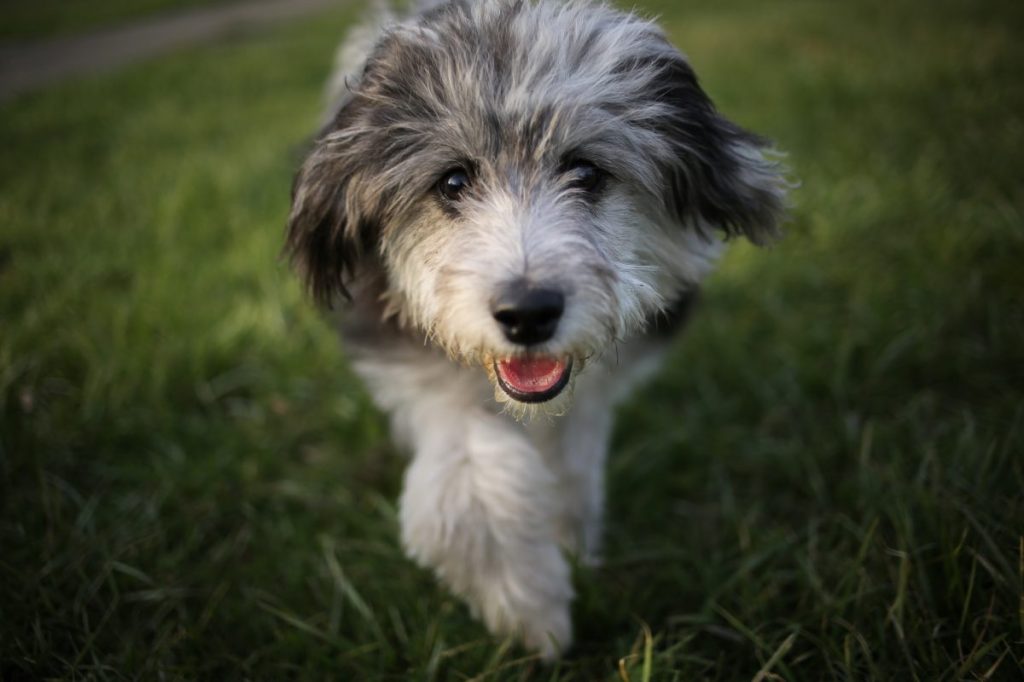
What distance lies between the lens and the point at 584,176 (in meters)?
2.07

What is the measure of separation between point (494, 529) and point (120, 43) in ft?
39.5

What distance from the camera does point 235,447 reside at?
3.14m

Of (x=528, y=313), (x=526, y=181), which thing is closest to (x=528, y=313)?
(x=528, y=313)

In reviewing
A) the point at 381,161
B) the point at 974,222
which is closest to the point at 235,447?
the point at 381,161

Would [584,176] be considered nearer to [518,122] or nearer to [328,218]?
[518,122]

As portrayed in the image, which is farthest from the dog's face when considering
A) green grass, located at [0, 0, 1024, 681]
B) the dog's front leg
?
green grass, located at [0, 0, 1024, 681]

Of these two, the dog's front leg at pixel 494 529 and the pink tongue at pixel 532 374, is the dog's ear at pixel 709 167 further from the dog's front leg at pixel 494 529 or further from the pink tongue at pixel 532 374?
the dog's front leg at pixel 494 529

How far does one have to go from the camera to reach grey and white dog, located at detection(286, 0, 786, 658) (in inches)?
73.9

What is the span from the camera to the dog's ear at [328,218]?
7.02ft

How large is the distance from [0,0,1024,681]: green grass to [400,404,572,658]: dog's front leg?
13 cm

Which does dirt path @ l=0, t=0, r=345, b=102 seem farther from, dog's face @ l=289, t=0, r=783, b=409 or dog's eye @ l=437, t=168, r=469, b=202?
dog's eye @ l=437, t=168, r=469, b=202

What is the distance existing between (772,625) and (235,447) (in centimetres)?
226

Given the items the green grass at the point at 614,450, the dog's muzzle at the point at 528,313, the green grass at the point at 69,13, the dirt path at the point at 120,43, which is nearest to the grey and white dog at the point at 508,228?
the dog's muzzle at the point at 528,313

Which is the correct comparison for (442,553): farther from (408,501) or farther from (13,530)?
(13,530)
